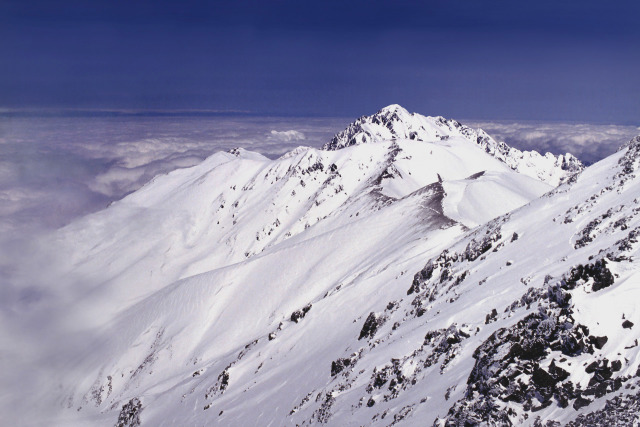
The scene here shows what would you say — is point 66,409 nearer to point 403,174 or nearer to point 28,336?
point 28,336

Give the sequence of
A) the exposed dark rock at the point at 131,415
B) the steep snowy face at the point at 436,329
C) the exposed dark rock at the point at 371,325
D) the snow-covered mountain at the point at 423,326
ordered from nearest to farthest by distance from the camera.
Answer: the steep snowy face at the point at 436,329
the snow-covered mountain at the point at 423,326
the exposed dark rock at the point at 371,325
the exposed dark rock at the point at 131,415

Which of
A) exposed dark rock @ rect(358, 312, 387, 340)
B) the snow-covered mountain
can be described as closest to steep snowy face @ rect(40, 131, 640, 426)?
the snow-covered mountain

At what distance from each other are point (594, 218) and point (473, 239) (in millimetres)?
12005

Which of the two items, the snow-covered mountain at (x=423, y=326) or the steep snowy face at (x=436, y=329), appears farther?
Answer: the snow-covered mountain at (x=423, y=326)

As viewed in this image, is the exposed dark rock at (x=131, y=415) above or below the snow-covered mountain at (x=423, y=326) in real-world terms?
below

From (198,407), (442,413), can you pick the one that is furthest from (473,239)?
(198,407)

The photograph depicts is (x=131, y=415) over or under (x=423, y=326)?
under

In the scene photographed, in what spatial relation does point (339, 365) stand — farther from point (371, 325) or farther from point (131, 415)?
point (131, 415)

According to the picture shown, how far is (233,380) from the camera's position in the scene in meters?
49.8

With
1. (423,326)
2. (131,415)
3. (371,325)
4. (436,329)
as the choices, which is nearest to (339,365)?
(371,325)

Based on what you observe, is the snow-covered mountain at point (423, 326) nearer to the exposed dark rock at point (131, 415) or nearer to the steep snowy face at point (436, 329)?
the steep snowy face at point (436, 329)

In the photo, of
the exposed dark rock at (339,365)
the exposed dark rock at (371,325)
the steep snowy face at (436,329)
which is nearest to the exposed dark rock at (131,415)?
the steep snowy face at (436,329)

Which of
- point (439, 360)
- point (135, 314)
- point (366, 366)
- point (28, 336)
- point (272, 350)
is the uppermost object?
point (439, 360)

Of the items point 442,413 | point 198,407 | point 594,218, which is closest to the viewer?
point 442,413
